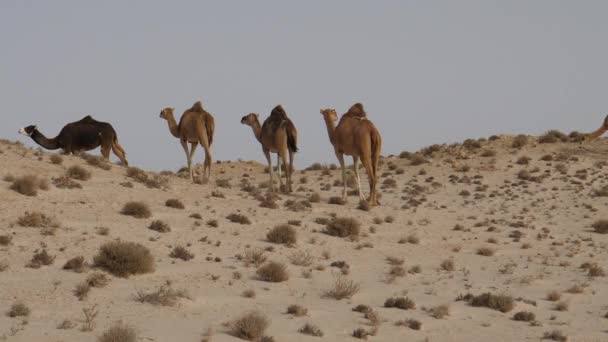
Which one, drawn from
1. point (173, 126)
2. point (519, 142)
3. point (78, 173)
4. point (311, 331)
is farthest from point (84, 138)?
point (519, 142)

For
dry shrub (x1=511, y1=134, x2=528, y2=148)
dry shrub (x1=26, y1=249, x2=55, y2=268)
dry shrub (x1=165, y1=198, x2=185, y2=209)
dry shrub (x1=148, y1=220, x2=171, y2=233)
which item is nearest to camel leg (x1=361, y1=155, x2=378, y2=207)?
dry shrub (x1=165, y1=198, x2=185, y2=209)

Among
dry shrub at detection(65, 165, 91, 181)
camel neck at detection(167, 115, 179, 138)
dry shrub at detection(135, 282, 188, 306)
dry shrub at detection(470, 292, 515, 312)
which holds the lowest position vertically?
dry shrub at detection(470, 292, 515, 312)

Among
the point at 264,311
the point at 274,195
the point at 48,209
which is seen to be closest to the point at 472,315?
the point at 264,311

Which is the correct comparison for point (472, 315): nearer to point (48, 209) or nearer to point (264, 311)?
point (264, 311)

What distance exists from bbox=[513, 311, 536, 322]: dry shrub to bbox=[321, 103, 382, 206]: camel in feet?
33.4

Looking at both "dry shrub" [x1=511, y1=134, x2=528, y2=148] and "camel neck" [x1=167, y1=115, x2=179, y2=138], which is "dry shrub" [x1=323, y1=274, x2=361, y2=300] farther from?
"dry shrub" [x1=511, y1=134, x2=528, y2=148]

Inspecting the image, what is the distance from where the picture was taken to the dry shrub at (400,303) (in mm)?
12625

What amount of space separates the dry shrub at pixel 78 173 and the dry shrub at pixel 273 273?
7.92 meters

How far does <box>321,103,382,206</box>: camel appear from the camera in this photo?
22.6 m

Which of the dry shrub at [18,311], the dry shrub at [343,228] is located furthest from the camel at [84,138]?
the dry shrub at [18,311]

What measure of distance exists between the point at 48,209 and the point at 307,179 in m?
18.3

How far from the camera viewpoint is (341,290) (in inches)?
516

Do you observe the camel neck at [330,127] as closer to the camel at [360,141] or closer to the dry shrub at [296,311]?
the camel at [360,141]

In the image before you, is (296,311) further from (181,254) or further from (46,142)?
(46,142)
